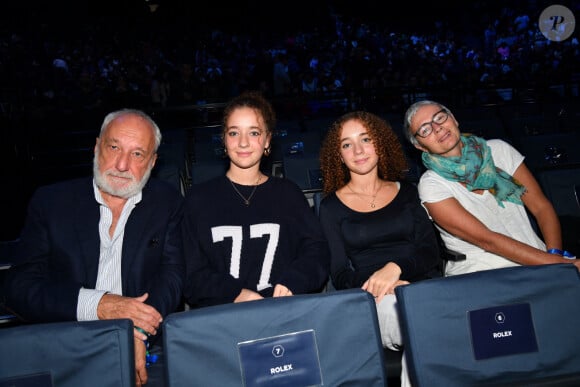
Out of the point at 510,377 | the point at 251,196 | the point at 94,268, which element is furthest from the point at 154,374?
the point at 510,377

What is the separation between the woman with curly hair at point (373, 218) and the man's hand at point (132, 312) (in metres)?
0.86

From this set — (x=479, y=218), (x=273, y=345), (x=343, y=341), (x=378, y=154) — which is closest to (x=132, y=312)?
(x=273, y=345)

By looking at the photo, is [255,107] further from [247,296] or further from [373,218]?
[247,296]

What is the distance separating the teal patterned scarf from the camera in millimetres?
1950

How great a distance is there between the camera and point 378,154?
2.05 m

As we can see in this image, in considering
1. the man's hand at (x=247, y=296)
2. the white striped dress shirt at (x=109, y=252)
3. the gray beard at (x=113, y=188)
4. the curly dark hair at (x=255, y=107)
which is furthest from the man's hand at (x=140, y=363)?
the curly dark hair at (x=255, y=107)

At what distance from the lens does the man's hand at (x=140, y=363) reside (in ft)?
4.54

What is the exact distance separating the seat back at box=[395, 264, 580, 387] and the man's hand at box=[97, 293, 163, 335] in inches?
35.5

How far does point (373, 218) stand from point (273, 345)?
1.06 meters

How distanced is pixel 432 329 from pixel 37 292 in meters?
1.43

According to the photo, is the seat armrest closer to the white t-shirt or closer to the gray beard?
the white t-shirt

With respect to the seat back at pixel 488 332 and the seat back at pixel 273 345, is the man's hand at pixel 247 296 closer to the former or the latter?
the seat back at pixel 273 345

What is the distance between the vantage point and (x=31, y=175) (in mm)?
4664

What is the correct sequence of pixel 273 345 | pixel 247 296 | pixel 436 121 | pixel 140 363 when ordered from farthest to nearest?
1. pixel 436 121
2. pixel 247 296
3. pixel 140 363
4. pixel 273 345
